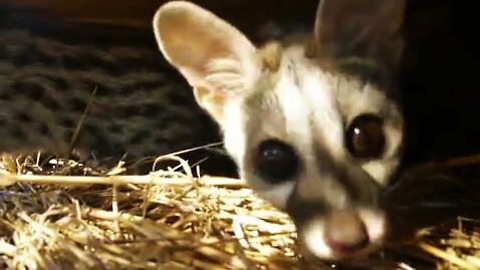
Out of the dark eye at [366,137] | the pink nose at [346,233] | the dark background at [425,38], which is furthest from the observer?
the dark background at [425,38]

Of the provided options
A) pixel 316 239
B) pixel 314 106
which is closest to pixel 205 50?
pixel 314 106

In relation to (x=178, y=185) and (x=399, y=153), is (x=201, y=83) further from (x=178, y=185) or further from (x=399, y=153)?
(x=399, y=153)

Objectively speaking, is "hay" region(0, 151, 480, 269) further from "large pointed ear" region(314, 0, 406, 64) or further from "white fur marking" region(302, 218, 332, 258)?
"large pointed ear" region(314, 0, 406, 64)

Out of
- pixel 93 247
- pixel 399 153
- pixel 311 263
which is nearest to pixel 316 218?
pixel 311 263

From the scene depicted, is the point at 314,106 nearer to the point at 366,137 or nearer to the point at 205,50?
the point at 366,137

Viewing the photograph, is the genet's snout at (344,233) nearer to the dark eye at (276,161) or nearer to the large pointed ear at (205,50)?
the dark eye at (276,161)

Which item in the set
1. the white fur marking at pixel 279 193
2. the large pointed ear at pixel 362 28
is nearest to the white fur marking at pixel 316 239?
the white fur marking at pixel 279 193
